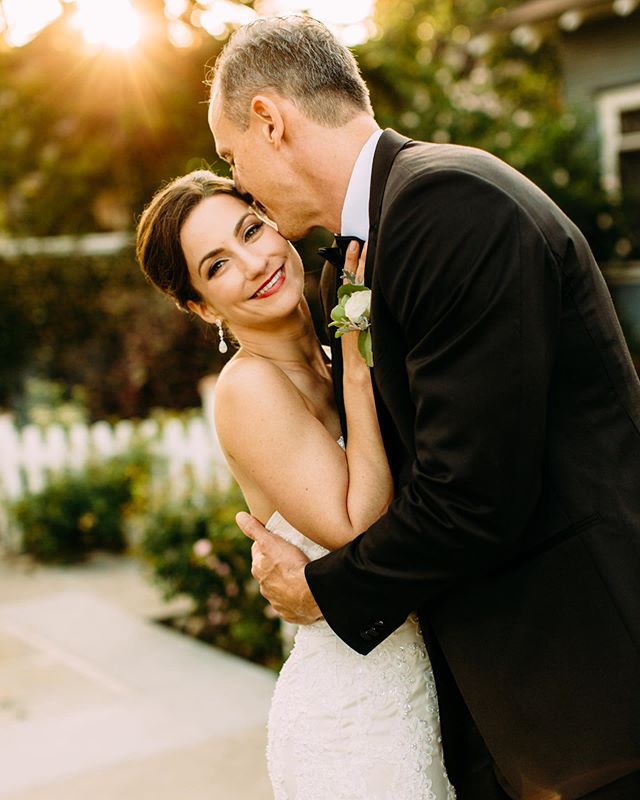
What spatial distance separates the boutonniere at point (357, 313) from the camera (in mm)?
1985

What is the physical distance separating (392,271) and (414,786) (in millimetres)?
1206

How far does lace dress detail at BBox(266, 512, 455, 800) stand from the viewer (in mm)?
2283

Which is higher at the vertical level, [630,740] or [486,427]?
[486,427]

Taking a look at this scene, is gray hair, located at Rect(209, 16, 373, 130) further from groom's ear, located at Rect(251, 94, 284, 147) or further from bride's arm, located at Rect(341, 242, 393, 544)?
bride's arm, located at Rect(341, 242, 393, 544)

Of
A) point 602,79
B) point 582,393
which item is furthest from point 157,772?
point 602,79

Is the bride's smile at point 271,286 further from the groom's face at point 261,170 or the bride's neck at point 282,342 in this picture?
the groom's face at point 261,170

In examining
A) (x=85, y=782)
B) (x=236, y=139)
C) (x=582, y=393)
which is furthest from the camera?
(x=85, y=782)

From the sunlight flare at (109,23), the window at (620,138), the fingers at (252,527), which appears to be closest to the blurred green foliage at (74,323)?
the sunlight flare at (109,23)

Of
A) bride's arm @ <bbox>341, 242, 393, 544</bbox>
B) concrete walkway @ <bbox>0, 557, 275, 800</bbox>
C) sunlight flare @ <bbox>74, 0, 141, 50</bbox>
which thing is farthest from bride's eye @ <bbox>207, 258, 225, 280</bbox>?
sunlight flare @ <bbox>74, 0, 141, 50</bbox>

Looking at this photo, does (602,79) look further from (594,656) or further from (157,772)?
(594,656)

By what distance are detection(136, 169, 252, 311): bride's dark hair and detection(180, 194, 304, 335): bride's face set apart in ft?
0.06

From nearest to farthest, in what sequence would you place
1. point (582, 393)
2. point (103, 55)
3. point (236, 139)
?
point (582, 393)
point (236, 139)
point (103, 55)

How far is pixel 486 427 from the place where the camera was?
1.73 meters

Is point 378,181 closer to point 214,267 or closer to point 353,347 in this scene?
point 353,347
